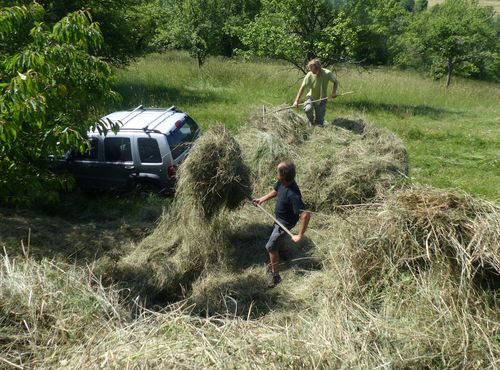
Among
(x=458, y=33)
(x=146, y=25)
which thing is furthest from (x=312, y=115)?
(x=458, y=33)

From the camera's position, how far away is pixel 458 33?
23.6 m

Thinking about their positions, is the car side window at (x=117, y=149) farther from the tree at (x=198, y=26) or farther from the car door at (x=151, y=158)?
the tree at (x=198, y=26)

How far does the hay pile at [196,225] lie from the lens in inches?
244

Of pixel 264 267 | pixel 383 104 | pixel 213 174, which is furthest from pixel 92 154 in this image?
pixel 383 104

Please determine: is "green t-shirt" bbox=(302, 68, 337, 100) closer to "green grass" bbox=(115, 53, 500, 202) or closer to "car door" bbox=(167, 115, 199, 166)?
"green grass" bbox=(115, 53, 500, 202)

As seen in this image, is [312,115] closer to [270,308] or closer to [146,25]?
[270,308]

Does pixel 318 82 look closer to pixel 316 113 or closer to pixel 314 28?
pixel 316 113

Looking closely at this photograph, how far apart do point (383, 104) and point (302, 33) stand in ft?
13.3

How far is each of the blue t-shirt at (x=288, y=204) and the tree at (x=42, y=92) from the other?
243 cm

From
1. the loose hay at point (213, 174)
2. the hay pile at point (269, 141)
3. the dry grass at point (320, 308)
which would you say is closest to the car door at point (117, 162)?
the hay pile at point (269, 141)

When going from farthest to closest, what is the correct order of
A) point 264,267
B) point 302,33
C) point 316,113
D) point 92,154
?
point 302,33
point 316,113
point 92,154
point 264,267

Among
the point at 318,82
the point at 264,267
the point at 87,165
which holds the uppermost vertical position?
the point at 318,82

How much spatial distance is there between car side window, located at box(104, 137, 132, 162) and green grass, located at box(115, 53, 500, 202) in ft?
8.65

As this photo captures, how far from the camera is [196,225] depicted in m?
6.56
